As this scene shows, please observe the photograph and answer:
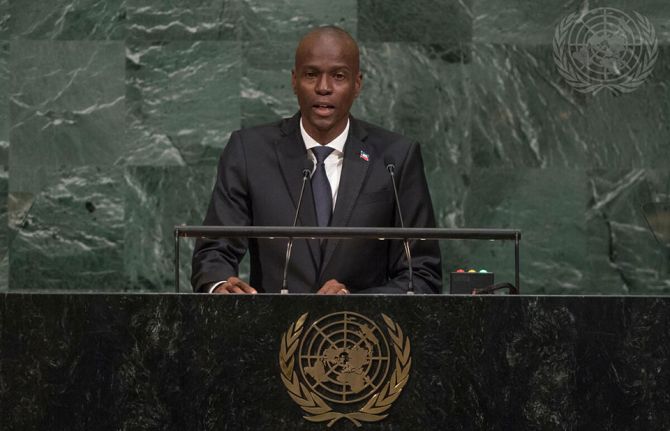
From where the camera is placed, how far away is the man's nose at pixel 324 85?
470 cm

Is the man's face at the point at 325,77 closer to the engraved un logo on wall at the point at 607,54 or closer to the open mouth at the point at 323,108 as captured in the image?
the open mouth at the point at 323,108

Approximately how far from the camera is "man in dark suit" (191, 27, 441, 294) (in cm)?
455

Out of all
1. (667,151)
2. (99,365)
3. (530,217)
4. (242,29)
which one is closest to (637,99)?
(667,151)

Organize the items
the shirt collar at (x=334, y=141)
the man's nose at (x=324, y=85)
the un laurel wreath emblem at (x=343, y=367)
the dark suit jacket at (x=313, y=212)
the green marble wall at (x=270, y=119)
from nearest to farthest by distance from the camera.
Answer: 1. the un laurel wreath emblem at (x=343, y=367)
2. the dark suit jacket at (x=313, y=212)
3. the man's nose at (x=324, y=85)
4. the shirt collar at (x=334, y=141)
5. the green marble wall at (x=270, y=119)

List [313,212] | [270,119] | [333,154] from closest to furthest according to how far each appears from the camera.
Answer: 1. [313,212]
2. [333,154]
3. [270,119]

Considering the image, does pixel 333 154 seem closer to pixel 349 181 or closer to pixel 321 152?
pixel 321 152

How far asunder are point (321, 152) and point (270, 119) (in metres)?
2.12

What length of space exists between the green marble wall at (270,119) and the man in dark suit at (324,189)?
6.56 ft

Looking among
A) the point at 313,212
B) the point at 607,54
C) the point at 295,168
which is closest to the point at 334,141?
the point at 295,168

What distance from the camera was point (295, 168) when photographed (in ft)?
15.5

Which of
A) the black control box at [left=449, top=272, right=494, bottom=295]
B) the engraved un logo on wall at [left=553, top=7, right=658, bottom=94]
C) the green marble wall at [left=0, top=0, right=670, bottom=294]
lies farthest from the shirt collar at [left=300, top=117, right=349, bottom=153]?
the engraved un logo on wall at [left=553, top=7, right=658, bottom=94]

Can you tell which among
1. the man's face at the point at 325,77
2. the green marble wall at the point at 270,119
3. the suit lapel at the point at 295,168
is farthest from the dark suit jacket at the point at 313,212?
the green marble wall at the point at 270,119

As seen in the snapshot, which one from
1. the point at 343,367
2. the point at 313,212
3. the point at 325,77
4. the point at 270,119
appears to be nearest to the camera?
the point at 343,367

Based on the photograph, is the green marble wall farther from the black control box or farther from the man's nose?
the man's nose
